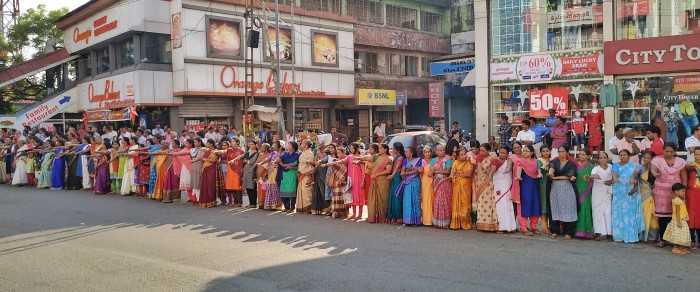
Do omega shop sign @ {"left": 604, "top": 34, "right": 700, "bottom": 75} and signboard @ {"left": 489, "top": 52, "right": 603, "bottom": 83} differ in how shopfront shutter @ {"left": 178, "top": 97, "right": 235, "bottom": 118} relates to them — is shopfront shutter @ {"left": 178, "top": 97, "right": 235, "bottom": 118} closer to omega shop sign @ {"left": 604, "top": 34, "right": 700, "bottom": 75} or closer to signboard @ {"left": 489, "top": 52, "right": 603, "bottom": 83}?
signboard @ {"left": 489, "top": 52, "right": 603, "bottom": 83}

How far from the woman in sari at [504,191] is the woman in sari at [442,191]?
0.77 m

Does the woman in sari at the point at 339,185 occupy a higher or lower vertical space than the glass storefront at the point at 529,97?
lower

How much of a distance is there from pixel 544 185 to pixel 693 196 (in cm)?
192

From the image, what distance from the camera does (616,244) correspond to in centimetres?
776

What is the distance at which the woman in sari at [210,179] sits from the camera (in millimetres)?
12258

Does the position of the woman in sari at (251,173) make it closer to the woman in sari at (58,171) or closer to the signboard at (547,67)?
the woman in sari at (58,171)

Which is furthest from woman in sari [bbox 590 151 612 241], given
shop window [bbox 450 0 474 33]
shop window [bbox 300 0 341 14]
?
shop window [bbox 450 0 474 33]

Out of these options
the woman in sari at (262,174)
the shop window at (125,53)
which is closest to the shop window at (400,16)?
the shop window at (125,53)

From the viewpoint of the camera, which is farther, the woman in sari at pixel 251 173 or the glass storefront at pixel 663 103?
the glass storefront at pixel 663 103

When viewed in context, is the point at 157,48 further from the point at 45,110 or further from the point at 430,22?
the point at 430,22

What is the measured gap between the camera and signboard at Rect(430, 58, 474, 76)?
2159 cm

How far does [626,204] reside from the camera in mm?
7816

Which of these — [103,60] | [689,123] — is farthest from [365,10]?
[689,123]

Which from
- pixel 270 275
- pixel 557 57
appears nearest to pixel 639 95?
pixel 557 57
